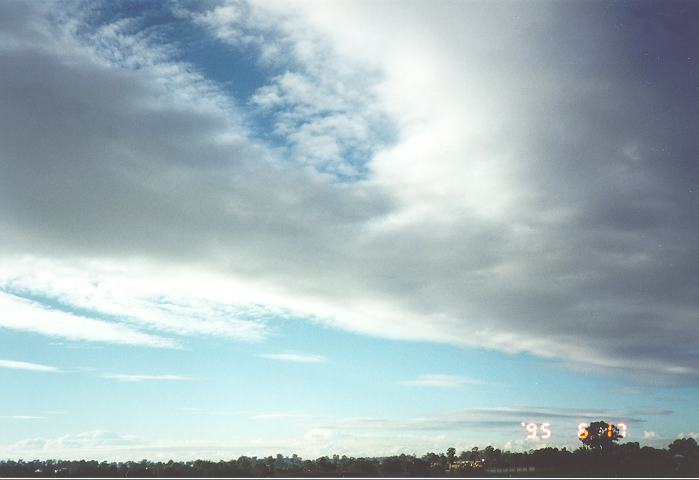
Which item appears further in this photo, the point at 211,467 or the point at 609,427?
the point at 211,467

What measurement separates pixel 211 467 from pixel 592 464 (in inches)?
3171

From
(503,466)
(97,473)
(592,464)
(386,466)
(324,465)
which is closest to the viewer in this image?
(97,473)

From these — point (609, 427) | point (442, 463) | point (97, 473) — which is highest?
point (609, 427)

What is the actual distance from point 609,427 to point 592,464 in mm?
37795

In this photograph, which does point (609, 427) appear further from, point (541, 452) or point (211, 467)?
point (211, 467)

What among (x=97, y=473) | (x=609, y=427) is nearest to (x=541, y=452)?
(x=609, y=427)

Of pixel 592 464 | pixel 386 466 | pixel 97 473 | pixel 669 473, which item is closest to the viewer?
pixel 97 473

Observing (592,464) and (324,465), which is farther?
(324,465)

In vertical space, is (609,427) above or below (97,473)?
above

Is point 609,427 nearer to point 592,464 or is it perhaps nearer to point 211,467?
point 592,464

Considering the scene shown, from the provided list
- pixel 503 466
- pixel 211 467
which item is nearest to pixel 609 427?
pixel 503 466

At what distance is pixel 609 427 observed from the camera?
7656 cm

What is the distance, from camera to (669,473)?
322ft

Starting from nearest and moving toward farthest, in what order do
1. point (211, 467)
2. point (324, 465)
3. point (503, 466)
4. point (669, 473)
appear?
point (669, 473)
point (503, 466)
point (211, 467)
point (324, 465)
